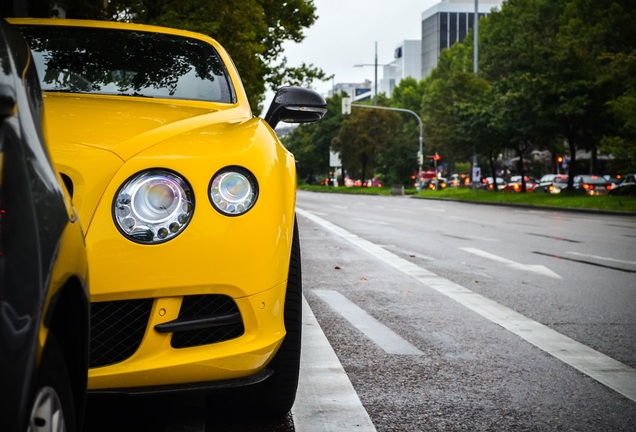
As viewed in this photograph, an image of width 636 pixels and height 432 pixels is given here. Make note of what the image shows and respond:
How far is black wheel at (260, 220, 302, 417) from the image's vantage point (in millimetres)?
3422

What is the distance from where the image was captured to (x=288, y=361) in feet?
11.2

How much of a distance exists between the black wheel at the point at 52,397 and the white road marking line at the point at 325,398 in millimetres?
1587

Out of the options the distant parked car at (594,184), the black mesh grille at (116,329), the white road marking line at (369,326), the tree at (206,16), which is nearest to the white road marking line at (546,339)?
the white road marking line at (369,326)

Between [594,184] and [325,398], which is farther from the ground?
[325,398]

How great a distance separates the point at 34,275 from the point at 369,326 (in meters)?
4.61

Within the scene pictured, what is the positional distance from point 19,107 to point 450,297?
6215mm

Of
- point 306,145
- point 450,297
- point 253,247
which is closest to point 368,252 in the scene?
point 450,297

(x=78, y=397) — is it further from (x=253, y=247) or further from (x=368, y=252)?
(x=368, y=252)

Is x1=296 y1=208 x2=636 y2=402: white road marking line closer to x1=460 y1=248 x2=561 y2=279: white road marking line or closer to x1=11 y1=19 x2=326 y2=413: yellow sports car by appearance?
x1=460 y1=248 x2=561 y2=279: white road marking line

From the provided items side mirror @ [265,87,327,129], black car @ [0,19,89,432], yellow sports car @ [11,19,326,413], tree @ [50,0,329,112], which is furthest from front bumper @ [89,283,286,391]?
tree @ [50,0,329,112]

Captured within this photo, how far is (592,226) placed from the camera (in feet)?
69.6

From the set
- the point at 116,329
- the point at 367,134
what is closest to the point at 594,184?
the point at 367,134

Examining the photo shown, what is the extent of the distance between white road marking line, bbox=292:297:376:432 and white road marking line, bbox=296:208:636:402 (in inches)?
49.4

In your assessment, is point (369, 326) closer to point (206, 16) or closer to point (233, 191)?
point (233, 191)
